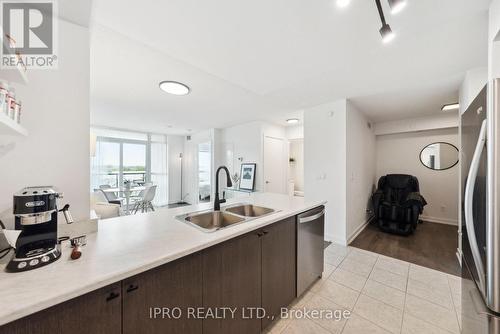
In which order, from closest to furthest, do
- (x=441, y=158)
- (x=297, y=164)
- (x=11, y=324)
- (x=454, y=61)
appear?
(x=11, y=324) < (x=454, y=61) < (x=441, y=158) < (x=297, y=164)

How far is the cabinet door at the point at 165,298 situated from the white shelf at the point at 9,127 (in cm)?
80

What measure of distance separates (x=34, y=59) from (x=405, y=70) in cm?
316

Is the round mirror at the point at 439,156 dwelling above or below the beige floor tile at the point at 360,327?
above

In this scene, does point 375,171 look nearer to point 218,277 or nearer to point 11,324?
point 218,277

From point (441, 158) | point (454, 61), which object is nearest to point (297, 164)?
point (441, 158)

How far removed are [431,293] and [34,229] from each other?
3.11 meters

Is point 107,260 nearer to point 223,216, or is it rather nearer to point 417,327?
point 223,216

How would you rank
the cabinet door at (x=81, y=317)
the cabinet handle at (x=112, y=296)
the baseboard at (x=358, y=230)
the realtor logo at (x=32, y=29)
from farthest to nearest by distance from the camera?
the baseboard at (x=358, y=230) → the realtor logo at (x=32, y=29) → the cabinet handle at (x=112, y=296) → the cabinet door at (x=81, y=317)

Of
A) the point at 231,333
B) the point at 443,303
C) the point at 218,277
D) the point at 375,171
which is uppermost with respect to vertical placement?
the point at 375,171

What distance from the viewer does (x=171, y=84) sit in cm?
252

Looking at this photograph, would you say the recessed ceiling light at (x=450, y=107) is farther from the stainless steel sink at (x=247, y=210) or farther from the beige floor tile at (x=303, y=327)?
the beige floor tile at (x=303, y=327)

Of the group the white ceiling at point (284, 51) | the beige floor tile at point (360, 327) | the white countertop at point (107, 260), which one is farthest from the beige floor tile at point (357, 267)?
the white ceiling at point (284, 51)

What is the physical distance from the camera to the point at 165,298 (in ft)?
2.89

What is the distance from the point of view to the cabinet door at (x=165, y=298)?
2.58 feet
